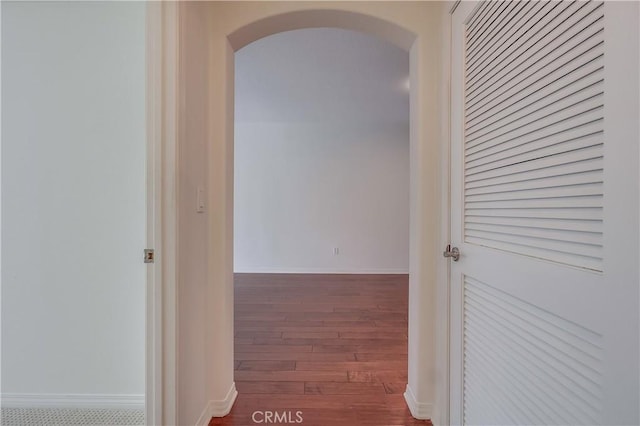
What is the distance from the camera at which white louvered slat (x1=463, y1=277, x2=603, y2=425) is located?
687 mm

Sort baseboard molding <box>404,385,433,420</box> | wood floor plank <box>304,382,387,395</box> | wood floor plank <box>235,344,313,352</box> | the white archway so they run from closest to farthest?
the white archway
baseboard molding <box>404,385,433,420</box>
wood floor plank <box>304,382,387,395</box>
wood floor plank <box>235,344,313,352</box>

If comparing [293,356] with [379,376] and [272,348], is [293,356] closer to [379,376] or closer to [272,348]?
[272,348]

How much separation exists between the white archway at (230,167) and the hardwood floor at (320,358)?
19 cm

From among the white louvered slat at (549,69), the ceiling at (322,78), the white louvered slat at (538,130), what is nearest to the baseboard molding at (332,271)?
the ceiling at (322,78)

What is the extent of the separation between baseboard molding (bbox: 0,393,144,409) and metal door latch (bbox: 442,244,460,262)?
1.75m

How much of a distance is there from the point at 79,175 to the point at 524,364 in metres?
2.12

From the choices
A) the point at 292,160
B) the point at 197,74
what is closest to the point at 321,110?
the point at 292,160

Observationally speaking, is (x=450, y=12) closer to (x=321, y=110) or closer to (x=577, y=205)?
(x=577, y=205)

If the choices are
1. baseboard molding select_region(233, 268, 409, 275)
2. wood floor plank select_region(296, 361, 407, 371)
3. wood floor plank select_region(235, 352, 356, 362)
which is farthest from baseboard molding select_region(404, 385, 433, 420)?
baseboard molding select_region(233, 268, 409, 275)

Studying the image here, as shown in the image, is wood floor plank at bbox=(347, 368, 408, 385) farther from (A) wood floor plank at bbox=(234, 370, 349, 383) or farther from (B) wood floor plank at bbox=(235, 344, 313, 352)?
(B) wood floor plank at bbox=(235, 344, 313, 352)

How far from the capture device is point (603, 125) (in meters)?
0.63

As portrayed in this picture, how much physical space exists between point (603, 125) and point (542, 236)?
1.02ft

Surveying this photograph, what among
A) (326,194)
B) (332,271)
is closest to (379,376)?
(332,271)

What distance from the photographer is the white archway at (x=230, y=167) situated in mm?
1357
